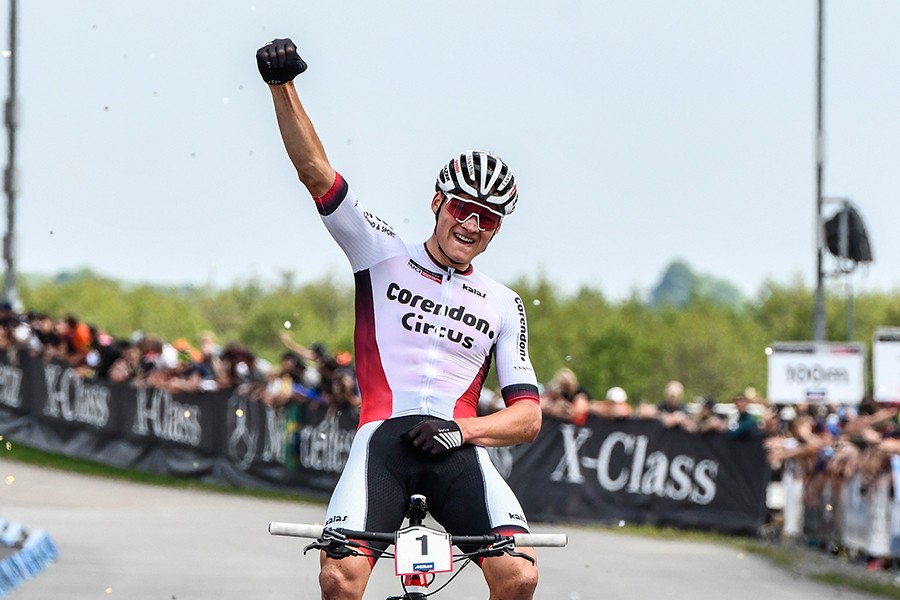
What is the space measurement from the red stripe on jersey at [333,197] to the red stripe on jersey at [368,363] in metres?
0.34

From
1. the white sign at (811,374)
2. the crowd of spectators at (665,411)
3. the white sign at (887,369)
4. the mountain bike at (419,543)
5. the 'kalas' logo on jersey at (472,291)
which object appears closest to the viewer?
the mountain bike at (419,543)

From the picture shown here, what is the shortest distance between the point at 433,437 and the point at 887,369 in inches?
486

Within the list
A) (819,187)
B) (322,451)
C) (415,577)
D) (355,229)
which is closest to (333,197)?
(355,229)

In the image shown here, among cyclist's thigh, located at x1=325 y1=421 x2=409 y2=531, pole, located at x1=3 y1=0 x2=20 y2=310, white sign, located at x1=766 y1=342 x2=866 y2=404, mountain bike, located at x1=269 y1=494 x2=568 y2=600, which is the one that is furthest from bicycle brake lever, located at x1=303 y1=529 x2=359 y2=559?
pole, located at x1=3 y1=0 x2=20 y2=310

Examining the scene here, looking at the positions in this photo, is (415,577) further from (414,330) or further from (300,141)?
(300,141)

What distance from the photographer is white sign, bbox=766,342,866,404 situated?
1966 centimetres

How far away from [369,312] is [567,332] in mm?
105599

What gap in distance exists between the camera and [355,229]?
641 cm

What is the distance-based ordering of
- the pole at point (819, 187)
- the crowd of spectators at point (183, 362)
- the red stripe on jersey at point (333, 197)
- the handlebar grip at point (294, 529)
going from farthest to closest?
the pole at point (819, 187) → the crowd of spectators at point (183, 362) → the red stripe on jersey at point (333, 197) → the handlebar grip at point (294, 529)

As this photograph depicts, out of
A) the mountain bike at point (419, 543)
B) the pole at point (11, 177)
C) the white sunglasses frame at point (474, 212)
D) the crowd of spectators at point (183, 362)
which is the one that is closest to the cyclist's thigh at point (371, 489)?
the mountain bike at point (419, 543)

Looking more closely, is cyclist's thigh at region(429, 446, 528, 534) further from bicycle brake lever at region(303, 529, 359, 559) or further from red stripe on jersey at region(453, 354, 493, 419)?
bicycle brake lever at region(303, 529, 359, 559)

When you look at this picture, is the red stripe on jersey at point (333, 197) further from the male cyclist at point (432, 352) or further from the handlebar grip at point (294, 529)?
the handlebar grip at point (294, 529)

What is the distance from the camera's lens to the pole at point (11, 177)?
98.4 feet

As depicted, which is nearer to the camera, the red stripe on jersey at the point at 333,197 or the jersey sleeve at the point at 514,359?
the red stripe on jersey at the point at 333,197
